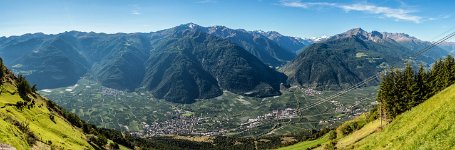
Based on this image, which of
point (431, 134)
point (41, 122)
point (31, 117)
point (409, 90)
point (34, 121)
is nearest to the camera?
point (431, 134)

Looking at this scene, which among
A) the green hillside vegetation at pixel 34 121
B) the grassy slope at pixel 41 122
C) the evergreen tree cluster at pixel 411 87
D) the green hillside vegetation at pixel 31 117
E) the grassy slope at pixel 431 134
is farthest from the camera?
the evergreen tree cluster at pixel 411 87

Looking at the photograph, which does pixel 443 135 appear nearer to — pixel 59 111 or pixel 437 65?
pixel 437 65

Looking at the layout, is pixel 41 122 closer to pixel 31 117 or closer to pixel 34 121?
pixel 31 117

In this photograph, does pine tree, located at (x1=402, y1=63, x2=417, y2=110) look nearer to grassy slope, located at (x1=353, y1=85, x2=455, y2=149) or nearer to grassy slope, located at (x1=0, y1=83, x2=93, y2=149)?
grassy slope, located at (x1=353, y1=85, x2=455, y2=149)

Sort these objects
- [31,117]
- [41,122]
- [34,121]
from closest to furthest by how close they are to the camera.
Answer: [34,121] < [31,117] < [41,122]

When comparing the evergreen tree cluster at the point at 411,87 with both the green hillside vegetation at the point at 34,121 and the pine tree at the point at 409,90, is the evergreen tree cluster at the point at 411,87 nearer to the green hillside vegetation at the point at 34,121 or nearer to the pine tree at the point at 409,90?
the pine tree at the point at 409,90

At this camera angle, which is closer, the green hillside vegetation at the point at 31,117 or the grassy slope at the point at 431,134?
the grassy slope at the point at 431,134

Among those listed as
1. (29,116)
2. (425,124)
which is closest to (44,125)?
(29,116)

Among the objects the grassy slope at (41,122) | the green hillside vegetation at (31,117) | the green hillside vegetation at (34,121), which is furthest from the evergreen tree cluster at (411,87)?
the green hillside vegetation at (34,121)

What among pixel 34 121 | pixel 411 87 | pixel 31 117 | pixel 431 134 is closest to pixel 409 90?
pixel 411 87

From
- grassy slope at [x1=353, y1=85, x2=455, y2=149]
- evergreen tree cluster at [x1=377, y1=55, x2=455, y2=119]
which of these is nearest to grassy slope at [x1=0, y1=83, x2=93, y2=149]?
grassy slope at [x1=353, y1=85, x2=455, y2=149]
